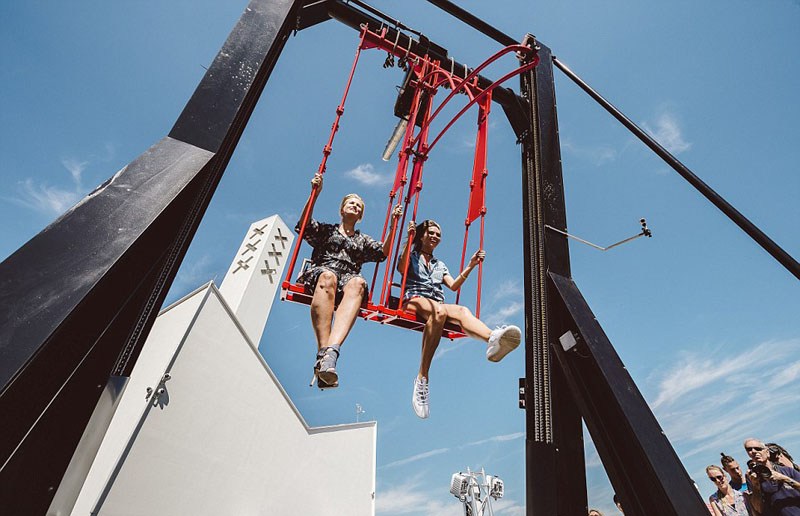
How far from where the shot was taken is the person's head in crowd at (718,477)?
409 centimetres

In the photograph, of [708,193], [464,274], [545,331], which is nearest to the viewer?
[708,193]

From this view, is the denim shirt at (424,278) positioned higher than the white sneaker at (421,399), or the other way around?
the denim shirt at (424,278)

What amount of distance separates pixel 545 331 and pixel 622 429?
0.48 m

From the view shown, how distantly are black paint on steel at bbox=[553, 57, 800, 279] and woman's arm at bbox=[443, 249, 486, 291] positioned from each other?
1.41 m

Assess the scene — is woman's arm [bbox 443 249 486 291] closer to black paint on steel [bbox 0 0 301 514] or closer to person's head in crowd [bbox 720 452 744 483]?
black paint on steel [bbox 0 0 301 514]

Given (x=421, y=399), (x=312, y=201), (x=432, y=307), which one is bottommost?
(x=421, y=399)

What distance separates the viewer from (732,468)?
3.93m

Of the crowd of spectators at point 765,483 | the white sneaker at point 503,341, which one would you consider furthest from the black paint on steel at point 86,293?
the crowd of spectators at point 765,483

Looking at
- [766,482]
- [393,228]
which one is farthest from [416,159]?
[766,482]

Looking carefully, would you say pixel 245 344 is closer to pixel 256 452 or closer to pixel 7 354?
pixel 256 452

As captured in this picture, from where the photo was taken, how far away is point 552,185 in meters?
1.93

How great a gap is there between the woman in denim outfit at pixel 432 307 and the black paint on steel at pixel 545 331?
891 millimetres

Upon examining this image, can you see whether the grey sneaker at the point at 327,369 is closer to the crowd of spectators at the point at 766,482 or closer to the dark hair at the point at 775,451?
the crowd of spectators at the point at 766,482

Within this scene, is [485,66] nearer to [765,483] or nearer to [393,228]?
[393,228]
